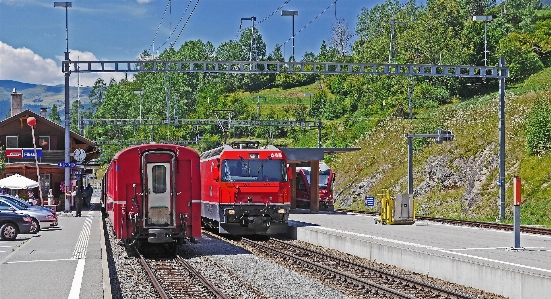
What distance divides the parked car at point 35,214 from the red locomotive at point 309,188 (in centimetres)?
1758

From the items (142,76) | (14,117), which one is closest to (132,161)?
(14,117)

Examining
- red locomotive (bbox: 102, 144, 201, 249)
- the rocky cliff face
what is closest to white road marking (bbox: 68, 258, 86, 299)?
red locomotive (bbox: 102, 144, 201, 249)

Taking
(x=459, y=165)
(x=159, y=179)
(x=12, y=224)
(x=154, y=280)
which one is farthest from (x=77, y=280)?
(x=459, y=165)

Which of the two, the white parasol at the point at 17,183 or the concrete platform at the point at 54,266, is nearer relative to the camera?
the concrete platform at the point at 54,266

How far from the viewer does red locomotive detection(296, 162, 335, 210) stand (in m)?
47.6

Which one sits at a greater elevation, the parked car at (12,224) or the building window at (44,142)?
the building window at (44,142)

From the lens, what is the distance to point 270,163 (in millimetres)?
27562

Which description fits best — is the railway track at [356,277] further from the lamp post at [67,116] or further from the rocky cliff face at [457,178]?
the rocky cliff face at [457,178]

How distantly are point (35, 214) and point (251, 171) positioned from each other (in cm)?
971

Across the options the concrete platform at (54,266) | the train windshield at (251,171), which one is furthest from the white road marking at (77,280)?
the train windshield at (251,171)

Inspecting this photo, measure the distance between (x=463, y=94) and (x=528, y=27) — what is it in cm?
2533

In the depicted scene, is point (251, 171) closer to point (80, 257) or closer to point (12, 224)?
point (80, 257)

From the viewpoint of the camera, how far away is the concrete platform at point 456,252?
14.6m

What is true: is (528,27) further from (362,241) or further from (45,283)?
(45,283)
